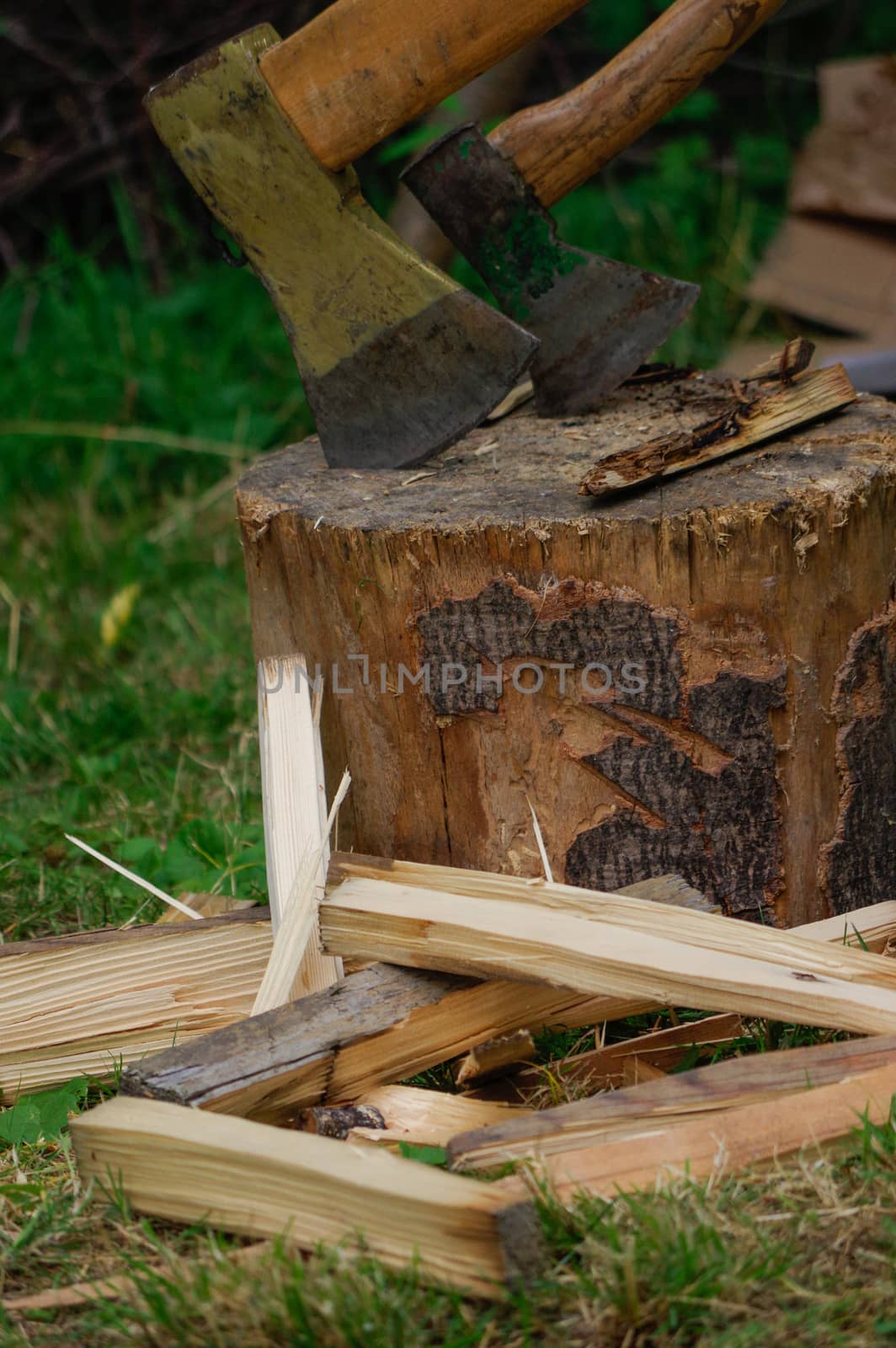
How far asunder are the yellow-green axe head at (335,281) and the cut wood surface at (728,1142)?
1.13 m

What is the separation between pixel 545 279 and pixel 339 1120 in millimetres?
1409

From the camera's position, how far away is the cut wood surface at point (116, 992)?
Result: 6.53 feet

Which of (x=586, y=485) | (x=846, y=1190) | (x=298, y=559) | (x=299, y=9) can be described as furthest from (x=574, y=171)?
(x=299, y=9)

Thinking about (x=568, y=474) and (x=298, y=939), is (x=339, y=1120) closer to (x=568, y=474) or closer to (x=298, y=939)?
(x=298, y=939)

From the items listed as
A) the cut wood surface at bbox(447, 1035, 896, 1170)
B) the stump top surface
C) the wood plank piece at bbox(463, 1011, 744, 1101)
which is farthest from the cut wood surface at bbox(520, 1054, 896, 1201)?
the stump top surface

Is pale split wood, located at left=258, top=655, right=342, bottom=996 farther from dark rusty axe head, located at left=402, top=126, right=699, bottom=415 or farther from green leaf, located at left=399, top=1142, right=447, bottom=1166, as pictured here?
dark rusty axe head, located at left=402, top=126, right=699, bottom=415

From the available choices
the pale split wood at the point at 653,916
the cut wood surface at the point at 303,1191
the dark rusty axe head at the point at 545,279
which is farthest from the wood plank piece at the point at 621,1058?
the dark rusty axe head at the point at 545,279

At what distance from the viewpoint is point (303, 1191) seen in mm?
1508

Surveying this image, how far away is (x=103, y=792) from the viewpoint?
115 inches

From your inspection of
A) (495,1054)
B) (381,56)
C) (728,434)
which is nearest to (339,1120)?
(495,1054)

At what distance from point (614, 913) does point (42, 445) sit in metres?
3.10

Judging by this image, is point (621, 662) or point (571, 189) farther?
point (571, 189)

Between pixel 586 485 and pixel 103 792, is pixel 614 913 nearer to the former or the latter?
pixel 586 485

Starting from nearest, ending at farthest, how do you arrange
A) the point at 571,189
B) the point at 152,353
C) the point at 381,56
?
the point at 381,56, the point at 571,189, the point at 152,353
